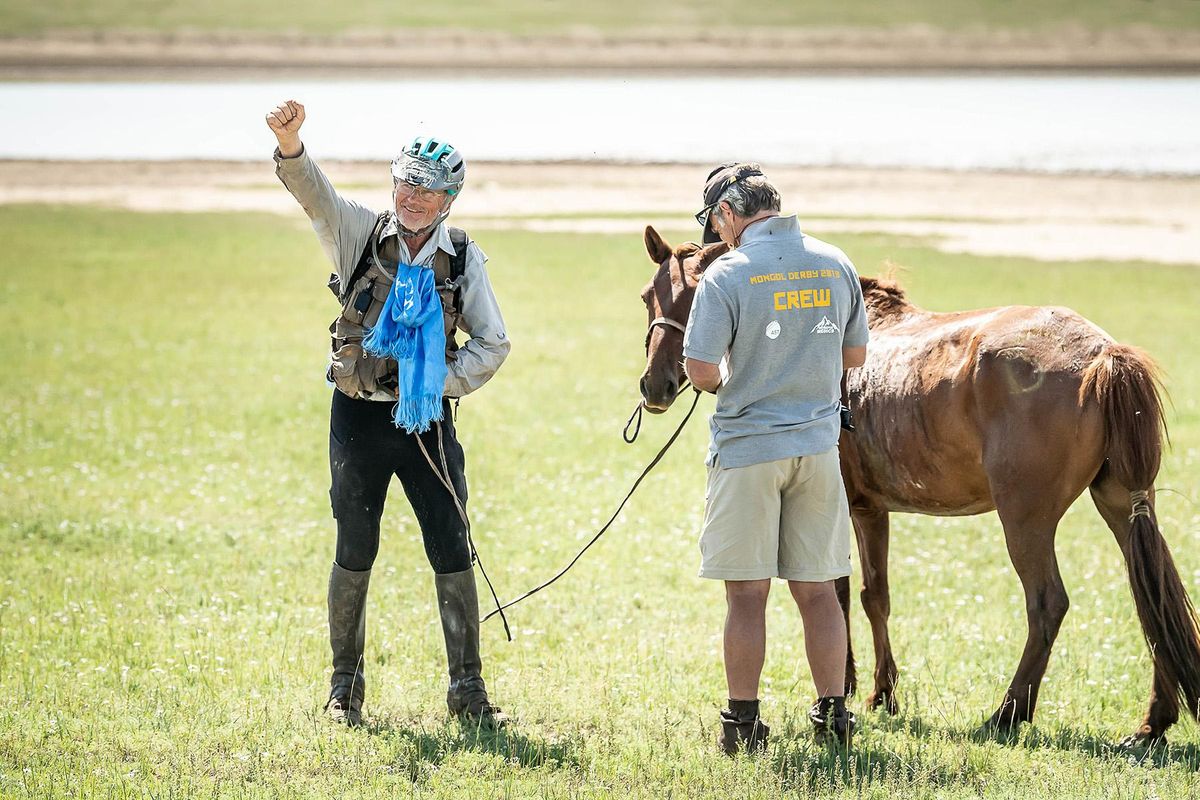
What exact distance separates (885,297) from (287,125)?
3131mm

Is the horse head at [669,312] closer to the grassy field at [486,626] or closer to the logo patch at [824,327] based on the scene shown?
the logo patch at [824,327]

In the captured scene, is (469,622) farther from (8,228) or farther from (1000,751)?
(8,228)

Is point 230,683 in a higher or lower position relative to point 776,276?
lower

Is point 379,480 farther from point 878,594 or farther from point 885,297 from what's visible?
point 885,297

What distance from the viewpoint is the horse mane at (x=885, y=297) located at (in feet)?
22.9

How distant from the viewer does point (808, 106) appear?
51.6 metres

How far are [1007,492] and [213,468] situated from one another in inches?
320

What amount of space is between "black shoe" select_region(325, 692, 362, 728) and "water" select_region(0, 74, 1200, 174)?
35.4m

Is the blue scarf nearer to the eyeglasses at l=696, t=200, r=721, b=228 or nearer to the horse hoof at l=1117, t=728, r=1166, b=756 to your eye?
the eyeglasses at l=696, t=200, r=721, b=228

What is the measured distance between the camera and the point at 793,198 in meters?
34.7

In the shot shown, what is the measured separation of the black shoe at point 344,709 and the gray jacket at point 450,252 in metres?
1.40

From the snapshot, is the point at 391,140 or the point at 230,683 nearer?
the point at 230,683

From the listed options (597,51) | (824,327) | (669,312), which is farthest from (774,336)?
(597,51)

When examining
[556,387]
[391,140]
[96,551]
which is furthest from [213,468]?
[391,140]
